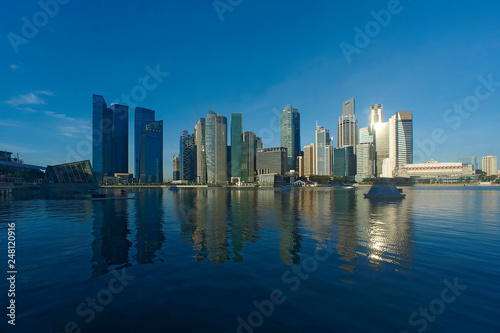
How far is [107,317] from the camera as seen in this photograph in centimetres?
989

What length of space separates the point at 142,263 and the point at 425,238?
27.9m

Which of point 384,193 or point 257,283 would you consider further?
point 384,193

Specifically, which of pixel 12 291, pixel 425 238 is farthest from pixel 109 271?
pixel 425 238

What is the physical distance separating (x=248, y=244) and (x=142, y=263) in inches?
375

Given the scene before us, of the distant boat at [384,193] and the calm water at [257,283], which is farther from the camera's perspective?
the distant boat at [384,193]

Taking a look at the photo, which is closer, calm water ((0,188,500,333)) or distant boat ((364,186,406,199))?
calm water ((0,188,500,333))

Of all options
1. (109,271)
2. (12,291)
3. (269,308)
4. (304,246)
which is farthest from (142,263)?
(304,246)

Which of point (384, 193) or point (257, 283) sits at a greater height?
point (257, 283)

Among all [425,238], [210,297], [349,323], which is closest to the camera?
[349,323]

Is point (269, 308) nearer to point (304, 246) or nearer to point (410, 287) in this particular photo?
point (410, 287)

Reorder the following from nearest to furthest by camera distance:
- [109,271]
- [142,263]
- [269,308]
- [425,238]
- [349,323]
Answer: [349,323] < [269,308] < [109,271] < [142,263] < [425,238]

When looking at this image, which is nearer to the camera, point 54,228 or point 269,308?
point 269,308

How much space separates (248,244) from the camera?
21.7 metres

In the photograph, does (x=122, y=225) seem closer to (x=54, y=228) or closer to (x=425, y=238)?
(x=54, y=228)
